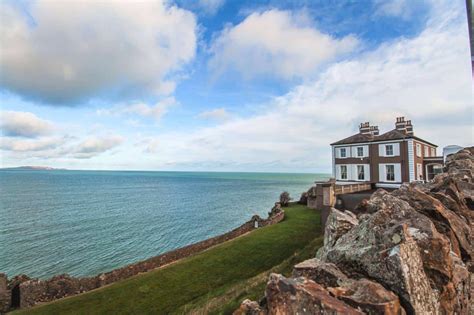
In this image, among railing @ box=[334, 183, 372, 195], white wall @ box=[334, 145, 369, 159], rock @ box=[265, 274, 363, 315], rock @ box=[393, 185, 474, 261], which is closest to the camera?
rock @ box=[265, 274, 363, 315]

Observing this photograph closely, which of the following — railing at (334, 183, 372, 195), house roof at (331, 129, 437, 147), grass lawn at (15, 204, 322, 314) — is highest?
house roof at (331, 129, 437, 147)

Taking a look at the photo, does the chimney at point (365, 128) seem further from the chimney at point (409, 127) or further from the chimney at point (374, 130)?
the chimney at point (409, 127)

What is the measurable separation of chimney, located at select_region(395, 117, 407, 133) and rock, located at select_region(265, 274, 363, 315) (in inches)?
1103

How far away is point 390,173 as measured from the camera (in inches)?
960

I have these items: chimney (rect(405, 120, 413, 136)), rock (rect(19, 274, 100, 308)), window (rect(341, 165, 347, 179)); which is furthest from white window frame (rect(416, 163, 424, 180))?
rock (rect(19, 274, 100, 308))

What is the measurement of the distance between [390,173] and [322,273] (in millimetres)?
25832

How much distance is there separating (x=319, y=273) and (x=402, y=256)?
1.06 meters

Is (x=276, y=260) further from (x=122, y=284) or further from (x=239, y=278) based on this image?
(x=122, y=284)

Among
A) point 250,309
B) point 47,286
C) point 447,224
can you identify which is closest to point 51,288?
point 47,286

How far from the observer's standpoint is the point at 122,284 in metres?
12.0

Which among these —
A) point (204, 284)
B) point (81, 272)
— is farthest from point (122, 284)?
point (81, 272)

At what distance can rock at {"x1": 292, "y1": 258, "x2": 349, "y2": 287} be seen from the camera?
3.13 m

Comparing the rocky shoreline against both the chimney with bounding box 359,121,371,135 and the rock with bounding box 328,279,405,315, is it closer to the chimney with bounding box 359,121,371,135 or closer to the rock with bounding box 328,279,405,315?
the rock with bounding box 328,279,405,315

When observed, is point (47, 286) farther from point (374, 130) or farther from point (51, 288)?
point (374, 130)
